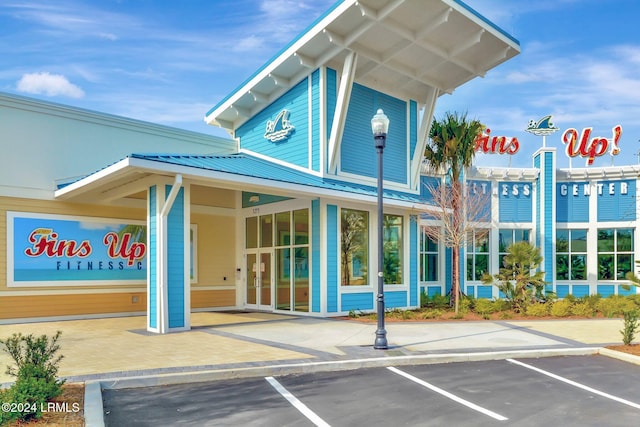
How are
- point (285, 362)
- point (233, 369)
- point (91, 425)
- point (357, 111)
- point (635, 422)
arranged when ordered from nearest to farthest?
point (91, 425) → point (635, 422) → point (233, 369) → point (285, 362) → point (357, 111)

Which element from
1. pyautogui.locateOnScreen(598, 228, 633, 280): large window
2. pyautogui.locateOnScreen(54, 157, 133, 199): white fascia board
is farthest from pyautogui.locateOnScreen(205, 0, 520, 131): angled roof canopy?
pyautogui.locateOnScreen(598, 228, 633, 280): large window

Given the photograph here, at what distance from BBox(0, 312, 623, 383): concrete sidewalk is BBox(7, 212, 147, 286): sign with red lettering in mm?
1374

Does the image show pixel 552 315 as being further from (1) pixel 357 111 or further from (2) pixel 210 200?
(2) pixel 210 200

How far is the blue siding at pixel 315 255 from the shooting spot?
15141 mm

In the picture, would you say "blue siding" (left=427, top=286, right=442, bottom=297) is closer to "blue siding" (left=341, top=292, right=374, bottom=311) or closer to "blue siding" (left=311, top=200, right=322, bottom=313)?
"blue siding" (left=341, top=292, right=374, bottom=311)

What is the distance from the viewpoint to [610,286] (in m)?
23.5

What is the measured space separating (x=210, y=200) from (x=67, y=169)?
14.6 feet

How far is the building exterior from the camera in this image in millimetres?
13406

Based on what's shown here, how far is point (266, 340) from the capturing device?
10.8 metres

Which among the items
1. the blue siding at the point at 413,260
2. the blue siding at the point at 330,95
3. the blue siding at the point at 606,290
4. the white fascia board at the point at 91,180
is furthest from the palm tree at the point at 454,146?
the white fascia board at the point at 91,180

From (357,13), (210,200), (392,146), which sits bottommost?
(210,200)

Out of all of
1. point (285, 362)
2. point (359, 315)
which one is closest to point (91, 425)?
point (285, 362)

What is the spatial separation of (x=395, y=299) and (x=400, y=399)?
10465 mm

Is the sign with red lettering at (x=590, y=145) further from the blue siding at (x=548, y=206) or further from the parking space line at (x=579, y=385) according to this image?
the parking space line at (x=579, y=385)
